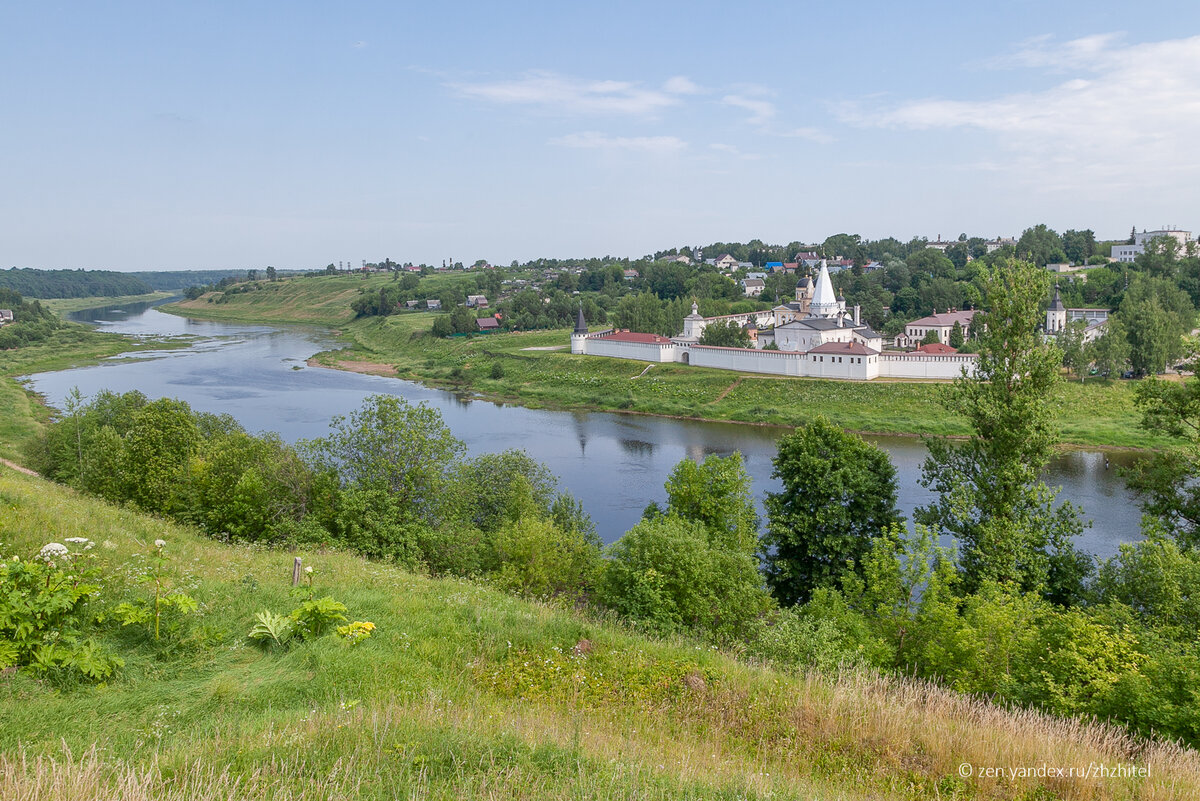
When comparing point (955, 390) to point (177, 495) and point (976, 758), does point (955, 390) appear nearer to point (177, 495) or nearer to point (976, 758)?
point (976, 758)

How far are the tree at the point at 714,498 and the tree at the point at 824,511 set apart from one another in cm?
81

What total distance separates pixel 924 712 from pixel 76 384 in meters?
52.8

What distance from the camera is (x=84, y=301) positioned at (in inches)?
5477

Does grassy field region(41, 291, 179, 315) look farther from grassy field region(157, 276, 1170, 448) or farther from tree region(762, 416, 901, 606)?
tree region(762, 416, 901, 606)

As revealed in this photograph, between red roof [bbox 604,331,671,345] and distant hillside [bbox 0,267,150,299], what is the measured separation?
137 metres

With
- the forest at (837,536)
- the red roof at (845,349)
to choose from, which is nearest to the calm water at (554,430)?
the forest at (837,536)

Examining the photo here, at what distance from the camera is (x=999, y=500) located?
1153cm

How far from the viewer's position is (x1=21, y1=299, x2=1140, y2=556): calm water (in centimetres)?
2315

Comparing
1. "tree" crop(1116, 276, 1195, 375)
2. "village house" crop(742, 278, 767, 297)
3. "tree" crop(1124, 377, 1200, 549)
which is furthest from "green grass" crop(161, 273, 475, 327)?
"tree" crop(1124, 377, 1200, 549)

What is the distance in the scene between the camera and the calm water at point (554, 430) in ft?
76.0

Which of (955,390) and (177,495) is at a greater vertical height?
(955,390)

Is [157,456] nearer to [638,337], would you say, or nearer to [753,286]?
[638,337]

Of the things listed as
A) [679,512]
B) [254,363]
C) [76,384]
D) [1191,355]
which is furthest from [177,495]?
[254,363]

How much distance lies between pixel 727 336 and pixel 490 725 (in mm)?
47610
